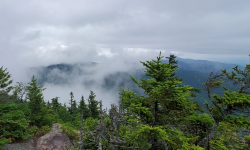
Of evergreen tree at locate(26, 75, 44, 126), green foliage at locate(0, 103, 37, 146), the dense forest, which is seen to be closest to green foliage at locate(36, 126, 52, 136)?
evergreen tree at locate(26, 75, 44, 126)

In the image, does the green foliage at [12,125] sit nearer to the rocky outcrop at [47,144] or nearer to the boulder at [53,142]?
the rocky outcrop at [47,144]

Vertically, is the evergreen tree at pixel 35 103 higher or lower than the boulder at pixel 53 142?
higher

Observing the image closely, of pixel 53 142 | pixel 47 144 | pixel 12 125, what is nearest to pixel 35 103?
pixel 12 125

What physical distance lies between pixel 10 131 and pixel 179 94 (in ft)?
67.5

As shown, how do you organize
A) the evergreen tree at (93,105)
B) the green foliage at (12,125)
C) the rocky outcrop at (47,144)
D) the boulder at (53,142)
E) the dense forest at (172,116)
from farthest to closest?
the evergreen tree at (93,105)
the boulder at (53,142)
the rocky outcrop at (47,144)
the green foliage at (12,125)
the dense forest at (172,116)

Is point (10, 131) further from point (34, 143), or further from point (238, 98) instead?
point (238, 98)

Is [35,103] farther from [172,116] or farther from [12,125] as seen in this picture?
[172,116]

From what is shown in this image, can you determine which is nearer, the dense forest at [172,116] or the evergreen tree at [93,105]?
the dense forest at [172,116]

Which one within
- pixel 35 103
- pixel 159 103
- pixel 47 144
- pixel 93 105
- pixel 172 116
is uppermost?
pixel 159 103

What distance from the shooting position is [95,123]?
10695 millimetres

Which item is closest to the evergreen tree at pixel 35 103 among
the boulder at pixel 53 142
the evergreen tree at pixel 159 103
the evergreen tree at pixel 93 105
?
the boulder at pixel 53 142

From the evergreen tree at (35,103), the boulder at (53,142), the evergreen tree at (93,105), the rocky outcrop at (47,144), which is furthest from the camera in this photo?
the evergreen tree at (93,105)

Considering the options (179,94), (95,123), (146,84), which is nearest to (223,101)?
(179,94)

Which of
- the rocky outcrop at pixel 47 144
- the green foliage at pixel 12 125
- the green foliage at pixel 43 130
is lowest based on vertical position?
Answer: the rocky outcrop at pixel 47 144
